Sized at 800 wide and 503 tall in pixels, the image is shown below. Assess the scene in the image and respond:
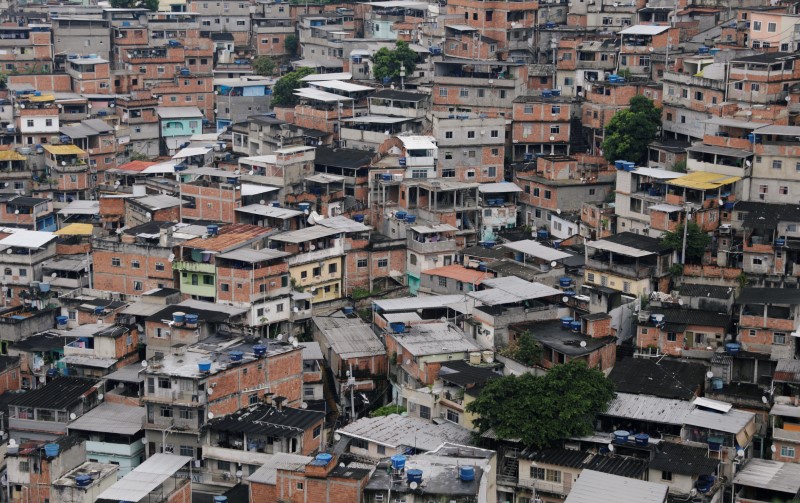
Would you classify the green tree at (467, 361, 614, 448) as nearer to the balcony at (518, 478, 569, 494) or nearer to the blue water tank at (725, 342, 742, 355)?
the balcony at (518, 478, 569, 494)

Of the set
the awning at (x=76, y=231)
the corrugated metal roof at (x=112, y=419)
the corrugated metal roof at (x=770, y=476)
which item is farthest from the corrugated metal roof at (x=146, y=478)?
the awning at (x=76, y=231)

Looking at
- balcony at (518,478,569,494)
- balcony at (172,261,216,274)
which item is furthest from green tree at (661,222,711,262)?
balcony at (172,261,216,274)

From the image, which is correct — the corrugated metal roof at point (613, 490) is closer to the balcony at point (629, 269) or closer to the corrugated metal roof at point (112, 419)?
the balcony at point (629, 269)

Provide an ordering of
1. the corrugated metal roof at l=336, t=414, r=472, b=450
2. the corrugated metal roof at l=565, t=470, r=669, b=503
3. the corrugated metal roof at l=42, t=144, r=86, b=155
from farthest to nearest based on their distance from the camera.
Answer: the corrugated metal roof at l=42, t=144, r=86, b=155 < the corrugated metal roof at l=336, t=414, r=472, b=450 < the corrugated metal roof at l=565, t=470, r=669, b=503

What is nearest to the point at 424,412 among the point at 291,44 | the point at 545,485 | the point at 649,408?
the point at 545,485

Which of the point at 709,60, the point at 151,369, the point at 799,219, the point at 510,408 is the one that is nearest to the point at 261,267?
the point at 151,369

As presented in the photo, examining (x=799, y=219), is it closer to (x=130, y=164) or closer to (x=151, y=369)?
(x=151, y=369)
